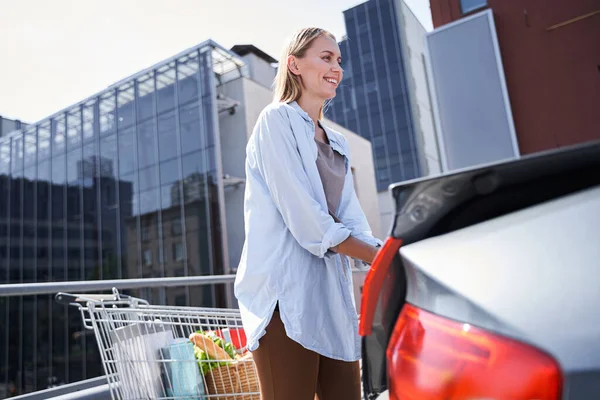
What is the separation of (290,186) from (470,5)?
30.9 feet

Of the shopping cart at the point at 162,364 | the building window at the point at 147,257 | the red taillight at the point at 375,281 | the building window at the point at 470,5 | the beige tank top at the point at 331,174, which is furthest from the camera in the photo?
the building window at the point at 147,257

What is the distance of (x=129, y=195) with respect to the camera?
73.1 ft

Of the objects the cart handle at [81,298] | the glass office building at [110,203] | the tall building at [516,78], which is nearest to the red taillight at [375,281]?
the cart handle at [81,298]

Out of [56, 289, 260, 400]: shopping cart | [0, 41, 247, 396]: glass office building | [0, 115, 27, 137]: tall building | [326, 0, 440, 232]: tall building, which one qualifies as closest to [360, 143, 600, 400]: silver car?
[56, 289, 260, 400]: shopping cart

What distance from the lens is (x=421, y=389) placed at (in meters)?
0.57

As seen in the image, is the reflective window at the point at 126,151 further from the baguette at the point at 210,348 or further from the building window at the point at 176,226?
the baguette at the point at 210,348

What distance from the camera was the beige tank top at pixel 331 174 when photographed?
1468mm

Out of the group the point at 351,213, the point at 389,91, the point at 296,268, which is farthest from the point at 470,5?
the point at 389,91

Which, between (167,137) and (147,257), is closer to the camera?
(167,137)

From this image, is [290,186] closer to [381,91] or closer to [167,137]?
[167,137]

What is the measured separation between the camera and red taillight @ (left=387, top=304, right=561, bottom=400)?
1.63 feet

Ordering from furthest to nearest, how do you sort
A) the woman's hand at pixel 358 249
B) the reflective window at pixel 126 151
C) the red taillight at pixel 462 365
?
the reflective window at pixel 126 151 → the woman's hand at pixel 358 249 → the red taillight at pixel 462 365

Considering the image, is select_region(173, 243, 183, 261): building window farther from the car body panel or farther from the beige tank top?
the car body panel

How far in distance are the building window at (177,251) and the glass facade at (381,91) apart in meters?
22.0
